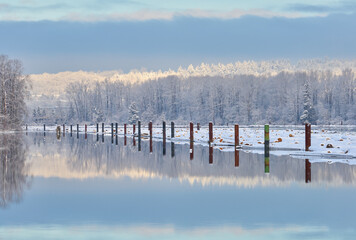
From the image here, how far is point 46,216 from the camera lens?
9.79 m

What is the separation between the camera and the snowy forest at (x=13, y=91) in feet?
254

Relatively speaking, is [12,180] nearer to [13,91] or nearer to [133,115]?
[13,91]

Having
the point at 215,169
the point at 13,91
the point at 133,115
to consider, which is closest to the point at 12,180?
the point at 215,169

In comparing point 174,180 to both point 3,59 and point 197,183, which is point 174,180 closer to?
point 197,183

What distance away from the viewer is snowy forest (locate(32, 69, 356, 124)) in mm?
138125

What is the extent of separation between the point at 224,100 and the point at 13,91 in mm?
77220

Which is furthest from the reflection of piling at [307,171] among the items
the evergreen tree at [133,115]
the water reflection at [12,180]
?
the evergreen tree at [133,115]

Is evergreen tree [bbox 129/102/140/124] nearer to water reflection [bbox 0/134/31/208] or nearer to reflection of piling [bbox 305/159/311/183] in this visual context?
water reflection [bbox 0/134/31/208]

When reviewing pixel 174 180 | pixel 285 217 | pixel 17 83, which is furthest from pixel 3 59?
pixel 285 217

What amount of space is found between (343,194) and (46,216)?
19.6 feet

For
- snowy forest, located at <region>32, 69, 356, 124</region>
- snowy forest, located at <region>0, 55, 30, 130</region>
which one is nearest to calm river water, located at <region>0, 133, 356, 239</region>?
snowy forest, located at <region>0, 55, 30, 130</region>

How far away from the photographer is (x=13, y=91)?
81250mm

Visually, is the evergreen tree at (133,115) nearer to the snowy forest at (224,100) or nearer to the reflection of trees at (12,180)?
the snowy forest at (224,100)

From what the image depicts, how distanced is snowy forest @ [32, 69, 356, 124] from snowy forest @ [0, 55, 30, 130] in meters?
46.7
